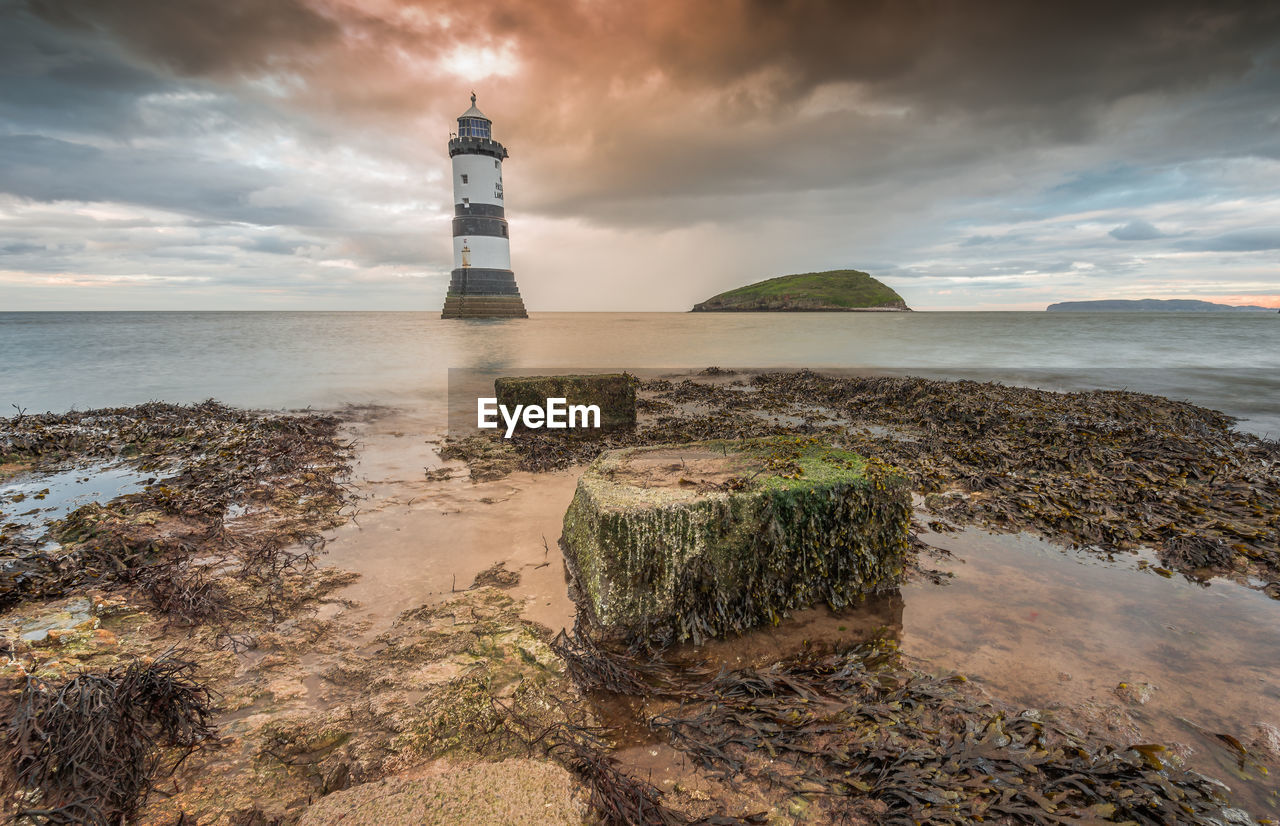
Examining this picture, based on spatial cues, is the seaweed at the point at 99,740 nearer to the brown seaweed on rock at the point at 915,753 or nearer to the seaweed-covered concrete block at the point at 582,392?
the brown seaweed on rock at the point at 915,753

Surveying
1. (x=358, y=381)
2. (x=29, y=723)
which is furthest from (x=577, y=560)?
(x=358, y=381)

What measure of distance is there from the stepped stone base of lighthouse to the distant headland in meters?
87.5

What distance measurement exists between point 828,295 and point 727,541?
438 feet

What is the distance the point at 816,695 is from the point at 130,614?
472cm

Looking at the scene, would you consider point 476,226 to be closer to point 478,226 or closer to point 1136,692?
point 478,226

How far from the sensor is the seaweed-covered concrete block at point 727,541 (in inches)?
142

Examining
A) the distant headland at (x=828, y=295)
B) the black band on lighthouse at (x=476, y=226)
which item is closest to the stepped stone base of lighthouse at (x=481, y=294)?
the black band on lighthouse at (x=476, y=226)

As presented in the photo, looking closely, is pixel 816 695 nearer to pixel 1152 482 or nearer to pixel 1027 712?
pixel 1027 712

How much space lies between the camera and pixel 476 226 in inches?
1977

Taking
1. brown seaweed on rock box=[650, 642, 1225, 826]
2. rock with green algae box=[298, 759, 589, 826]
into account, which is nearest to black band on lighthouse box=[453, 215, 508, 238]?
brown seaweed on rock box=[650, 642, 1225, 826]

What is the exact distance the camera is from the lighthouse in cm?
4869

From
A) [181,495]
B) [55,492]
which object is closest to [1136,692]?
[181,495]

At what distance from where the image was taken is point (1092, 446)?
27.0ft
